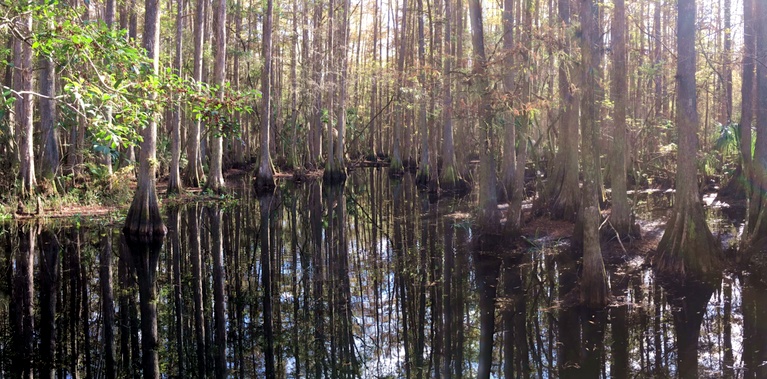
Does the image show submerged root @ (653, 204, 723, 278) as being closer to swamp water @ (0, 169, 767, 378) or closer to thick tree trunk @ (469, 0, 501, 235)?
swamp water @ (0, 169, 767, 378)

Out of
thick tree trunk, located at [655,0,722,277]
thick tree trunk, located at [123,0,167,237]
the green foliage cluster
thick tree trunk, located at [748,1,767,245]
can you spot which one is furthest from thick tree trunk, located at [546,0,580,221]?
thick tree trunk, located at [123,0,167,237]

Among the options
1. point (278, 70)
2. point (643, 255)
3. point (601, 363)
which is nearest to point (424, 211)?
point (643, 255)

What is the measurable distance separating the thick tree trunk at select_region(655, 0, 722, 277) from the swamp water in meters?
0.43

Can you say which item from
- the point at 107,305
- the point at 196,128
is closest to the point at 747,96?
the point at 107,305

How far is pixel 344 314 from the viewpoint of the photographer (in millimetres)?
7410

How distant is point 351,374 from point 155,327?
2.55 m

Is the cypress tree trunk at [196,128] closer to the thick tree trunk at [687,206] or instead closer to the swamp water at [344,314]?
the swamp water at [344,314]

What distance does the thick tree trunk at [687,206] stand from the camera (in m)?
8.91

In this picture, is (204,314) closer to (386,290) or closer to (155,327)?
(155,327)

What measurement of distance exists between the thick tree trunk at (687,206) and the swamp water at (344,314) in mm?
429

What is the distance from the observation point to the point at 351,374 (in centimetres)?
569

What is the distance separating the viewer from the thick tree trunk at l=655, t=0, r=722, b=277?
891cm

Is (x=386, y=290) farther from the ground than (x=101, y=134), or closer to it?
closer to it

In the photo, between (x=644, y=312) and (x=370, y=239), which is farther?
(x=370, y=239)
